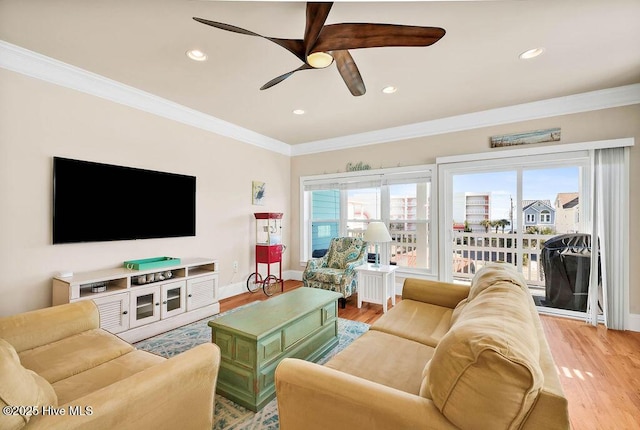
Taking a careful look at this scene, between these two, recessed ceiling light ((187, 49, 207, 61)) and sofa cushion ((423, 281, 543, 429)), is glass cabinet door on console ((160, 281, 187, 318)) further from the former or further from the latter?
sofa cushion ((423, 281, 543, 429))

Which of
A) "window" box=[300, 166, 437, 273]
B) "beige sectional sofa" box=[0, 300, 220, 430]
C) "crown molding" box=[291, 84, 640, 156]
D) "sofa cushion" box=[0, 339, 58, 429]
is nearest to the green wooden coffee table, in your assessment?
"beige sectional sofa" box=[0, 300, 220, 430]

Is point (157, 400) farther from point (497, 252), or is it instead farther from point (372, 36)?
point (497, 252)

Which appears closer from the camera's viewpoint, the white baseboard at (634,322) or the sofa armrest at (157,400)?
the sofa armrest at (157,400)

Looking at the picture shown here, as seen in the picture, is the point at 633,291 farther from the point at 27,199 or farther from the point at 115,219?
the point at 27,199

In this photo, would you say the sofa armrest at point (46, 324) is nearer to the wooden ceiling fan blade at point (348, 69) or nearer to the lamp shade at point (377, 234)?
the wooden ceiling fan blade at point (348, 69)

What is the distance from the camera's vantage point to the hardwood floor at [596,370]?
1.77m

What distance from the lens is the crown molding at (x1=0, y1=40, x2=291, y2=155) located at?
7.86 feet

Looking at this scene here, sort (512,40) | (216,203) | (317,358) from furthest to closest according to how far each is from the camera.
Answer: (216,203)
(317,358)
(512,40)

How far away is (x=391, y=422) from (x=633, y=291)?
378cm

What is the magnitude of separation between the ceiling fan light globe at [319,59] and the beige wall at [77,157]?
2334 millimetres

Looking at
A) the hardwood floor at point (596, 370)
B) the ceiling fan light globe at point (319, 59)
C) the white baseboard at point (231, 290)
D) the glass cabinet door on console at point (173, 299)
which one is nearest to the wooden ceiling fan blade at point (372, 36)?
the ceiling fan light globe at point (319, 59)

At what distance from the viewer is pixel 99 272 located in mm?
2770

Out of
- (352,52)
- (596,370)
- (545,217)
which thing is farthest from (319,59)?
(545,217)

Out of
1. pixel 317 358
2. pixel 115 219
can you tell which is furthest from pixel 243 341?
pixel 115 219
